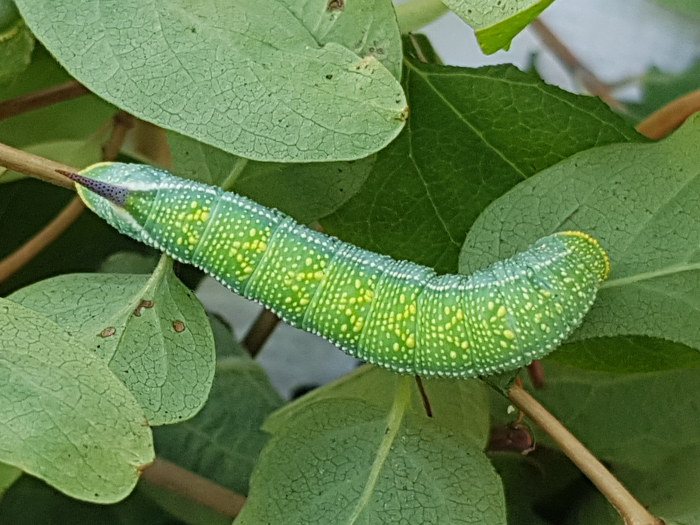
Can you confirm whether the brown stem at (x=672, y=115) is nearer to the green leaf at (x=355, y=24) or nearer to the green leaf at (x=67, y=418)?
the green leaf at (x=355, y=24)

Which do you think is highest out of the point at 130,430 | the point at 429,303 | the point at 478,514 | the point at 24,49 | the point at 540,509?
the point at 24,49

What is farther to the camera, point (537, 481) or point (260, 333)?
point (260, 333)

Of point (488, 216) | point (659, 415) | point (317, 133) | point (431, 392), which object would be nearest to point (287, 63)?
point (317, 133)

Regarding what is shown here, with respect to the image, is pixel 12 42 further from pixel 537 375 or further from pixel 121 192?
pixel 537 375

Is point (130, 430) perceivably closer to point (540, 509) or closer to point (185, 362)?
point (185, 362)

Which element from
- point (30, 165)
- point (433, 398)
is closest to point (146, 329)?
point (30, 165)

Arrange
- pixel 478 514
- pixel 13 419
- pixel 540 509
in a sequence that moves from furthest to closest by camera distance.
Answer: pixel 540 509 < pixel 478 514 < pixel 13 419
